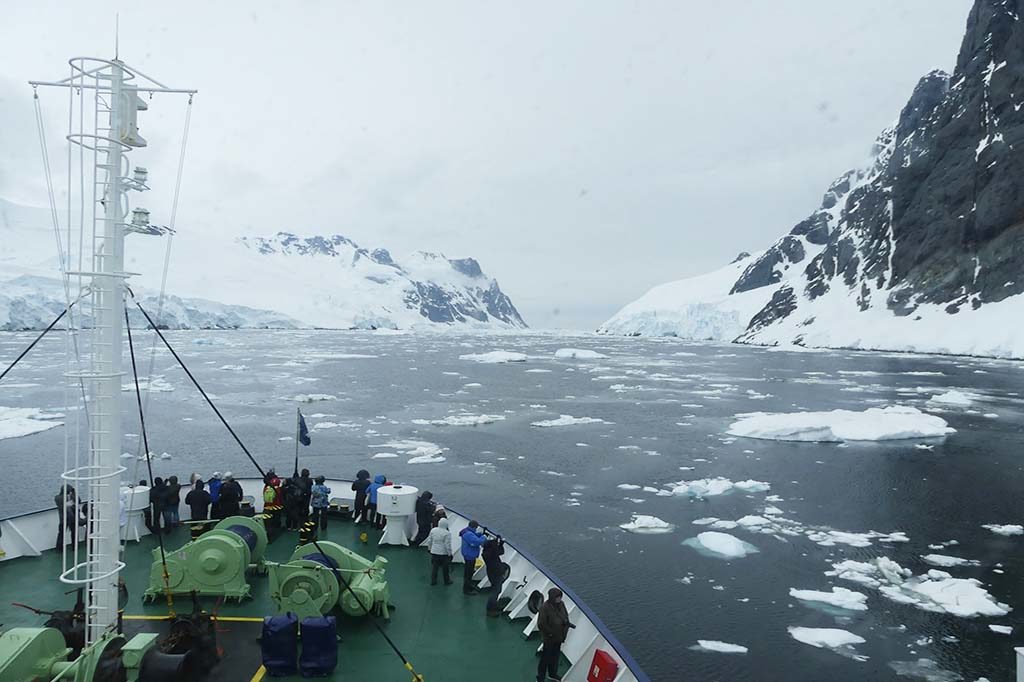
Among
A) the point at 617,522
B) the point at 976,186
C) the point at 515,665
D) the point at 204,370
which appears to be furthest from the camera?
the point at 976,186

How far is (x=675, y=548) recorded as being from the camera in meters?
16.9

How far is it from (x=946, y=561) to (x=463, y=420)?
965 inches

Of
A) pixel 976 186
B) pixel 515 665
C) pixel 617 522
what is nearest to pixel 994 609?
pixel 617 522

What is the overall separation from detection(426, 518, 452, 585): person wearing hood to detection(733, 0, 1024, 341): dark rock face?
339ft

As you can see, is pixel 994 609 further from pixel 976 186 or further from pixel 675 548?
pixel 976 186

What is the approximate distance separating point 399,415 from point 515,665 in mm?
31084

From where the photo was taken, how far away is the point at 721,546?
664 inches

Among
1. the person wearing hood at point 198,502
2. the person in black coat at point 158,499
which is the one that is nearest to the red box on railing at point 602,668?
the person wearing hood at point 198,502

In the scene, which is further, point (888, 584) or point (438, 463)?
point (438, 463)

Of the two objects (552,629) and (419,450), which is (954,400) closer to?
(419,450)

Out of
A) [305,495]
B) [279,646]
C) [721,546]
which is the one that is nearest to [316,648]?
[279,646]

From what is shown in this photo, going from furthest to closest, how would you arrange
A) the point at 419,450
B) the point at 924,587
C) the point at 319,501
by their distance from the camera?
the point at 419,450 < the point at 924,587 < the point at 319,501

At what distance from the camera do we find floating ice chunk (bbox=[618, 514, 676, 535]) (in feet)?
59.8

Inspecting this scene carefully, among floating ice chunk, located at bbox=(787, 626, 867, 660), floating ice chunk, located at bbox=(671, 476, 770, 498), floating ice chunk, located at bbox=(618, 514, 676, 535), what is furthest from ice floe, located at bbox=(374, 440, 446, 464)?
floating ice chunk, located at bbox=(787, 626, 867, 660)
